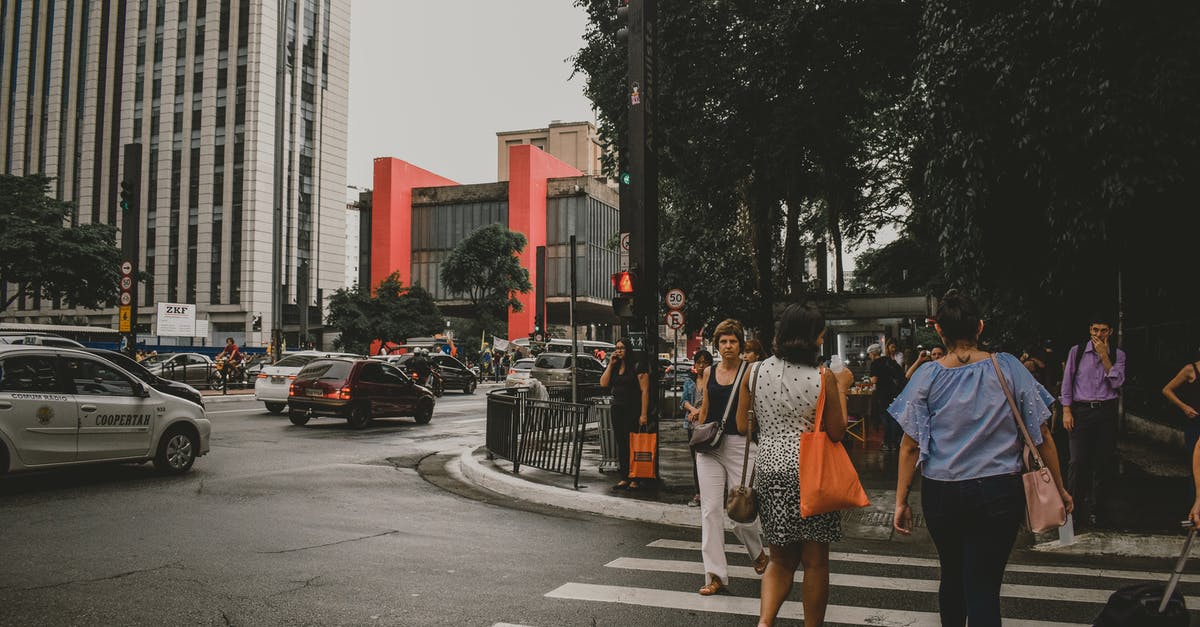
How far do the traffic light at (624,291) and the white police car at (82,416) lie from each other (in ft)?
18.2

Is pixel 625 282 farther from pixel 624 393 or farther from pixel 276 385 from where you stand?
pixel 276 385

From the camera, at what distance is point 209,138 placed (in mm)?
65125

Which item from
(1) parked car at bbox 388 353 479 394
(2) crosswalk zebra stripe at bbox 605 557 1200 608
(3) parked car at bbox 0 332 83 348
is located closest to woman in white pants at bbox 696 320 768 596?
(2) crosswalk zebra stripe at bbox 605 557 1200 608

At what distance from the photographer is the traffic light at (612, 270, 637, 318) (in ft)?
33.8

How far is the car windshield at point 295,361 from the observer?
22.0 m

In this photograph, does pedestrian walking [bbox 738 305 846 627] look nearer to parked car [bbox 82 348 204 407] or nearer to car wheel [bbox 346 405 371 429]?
parked car [bbox 82 348 204 407]

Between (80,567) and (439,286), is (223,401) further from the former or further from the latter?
(439,286)

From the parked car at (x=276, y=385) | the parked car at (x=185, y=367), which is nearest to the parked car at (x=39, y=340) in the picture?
the parked car at (x=276, y=385)

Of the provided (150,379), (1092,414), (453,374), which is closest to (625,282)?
(1092,414)

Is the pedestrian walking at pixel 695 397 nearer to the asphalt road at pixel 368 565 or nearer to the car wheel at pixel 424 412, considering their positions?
the asphalt road at pixel 368 565

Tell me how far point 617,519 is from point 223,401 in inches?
805

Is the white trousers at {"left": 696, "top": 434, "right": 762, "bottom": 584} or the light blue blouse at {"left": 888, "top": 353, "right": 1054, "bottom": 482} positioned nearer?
the light blue blouse at {"left": 888, "top": 353, "right": 1054, "bottom": 482}

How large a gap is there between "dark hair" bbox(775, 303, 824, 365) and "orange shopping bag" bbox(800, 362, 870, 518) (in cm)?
33

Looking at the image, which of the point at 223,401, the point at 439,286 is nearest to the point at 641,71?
the point at 223,401
